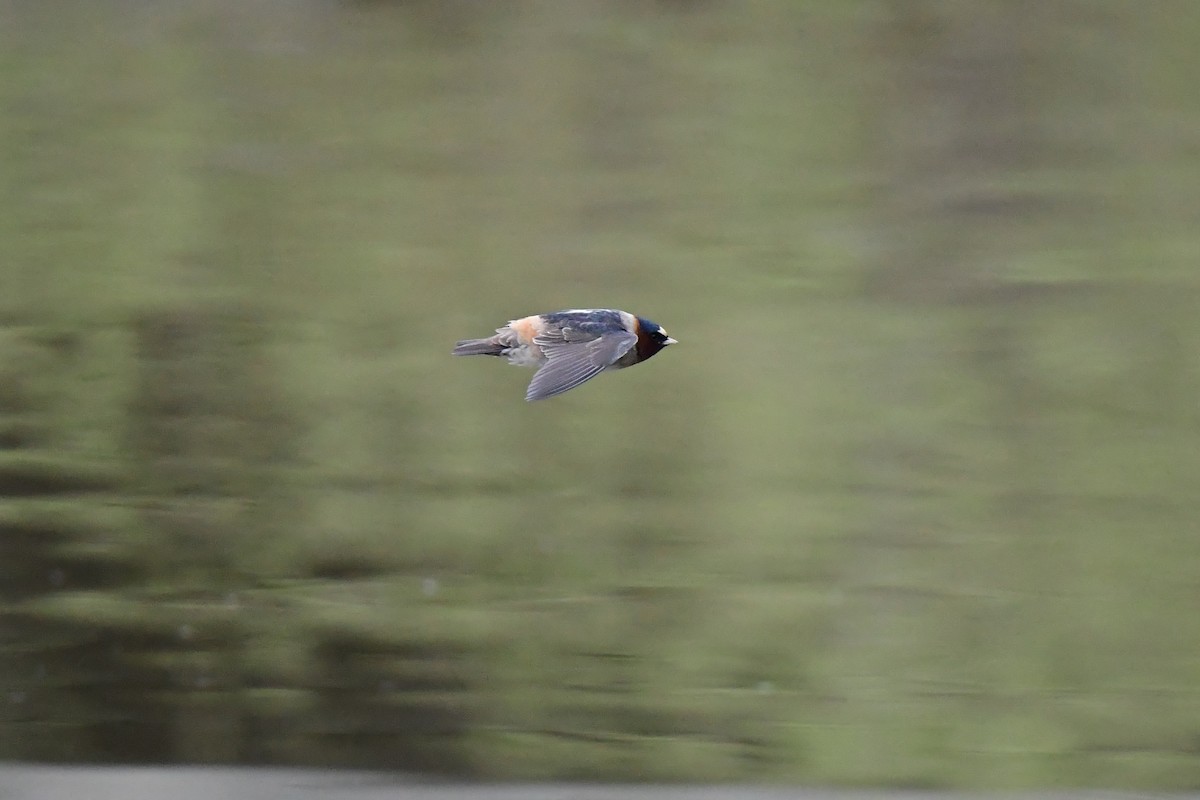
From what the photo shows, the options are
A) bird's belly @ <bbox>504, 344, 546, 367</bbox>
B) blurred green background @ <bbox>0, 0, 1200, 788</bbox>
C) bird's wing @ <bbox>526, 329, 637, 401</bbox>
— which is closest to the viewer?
bird's wing @ <bbox>526, 329, 637, 401</bbox>

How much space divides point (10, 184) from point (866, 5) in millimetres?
1346

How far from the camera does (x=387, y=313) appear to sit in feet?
6.03

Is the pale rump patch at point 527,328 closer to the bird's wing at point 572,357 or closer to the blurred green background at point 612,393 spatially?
the bird's wing at point 572,357

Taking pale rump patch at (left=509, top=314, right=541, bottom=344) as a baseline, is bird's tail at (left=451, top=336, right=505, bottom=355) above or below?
below

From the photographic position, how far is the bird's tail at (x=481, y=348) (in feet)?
4.17

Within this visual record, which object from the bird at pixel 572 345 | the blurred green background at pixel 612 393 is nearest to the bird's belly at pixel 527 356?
the bird at pixel 572 345

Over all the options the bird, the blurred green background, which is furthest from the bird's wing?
the blurred green background

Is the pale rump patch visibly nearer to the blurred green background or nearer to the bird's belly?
the bird's belly

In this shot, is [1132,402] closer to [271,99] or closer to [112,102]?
[271,99]

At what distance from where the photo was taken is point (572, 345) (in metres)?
1.21

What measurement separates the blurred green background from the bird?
0.52 metres

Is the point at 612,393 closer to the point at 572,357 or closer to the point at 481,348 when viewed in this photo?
the point at 481,348

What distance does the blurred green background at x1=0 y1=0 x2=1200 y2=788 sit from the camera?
5.86 ft

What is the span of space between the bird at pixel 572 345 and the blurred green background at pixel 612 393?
52 cm
